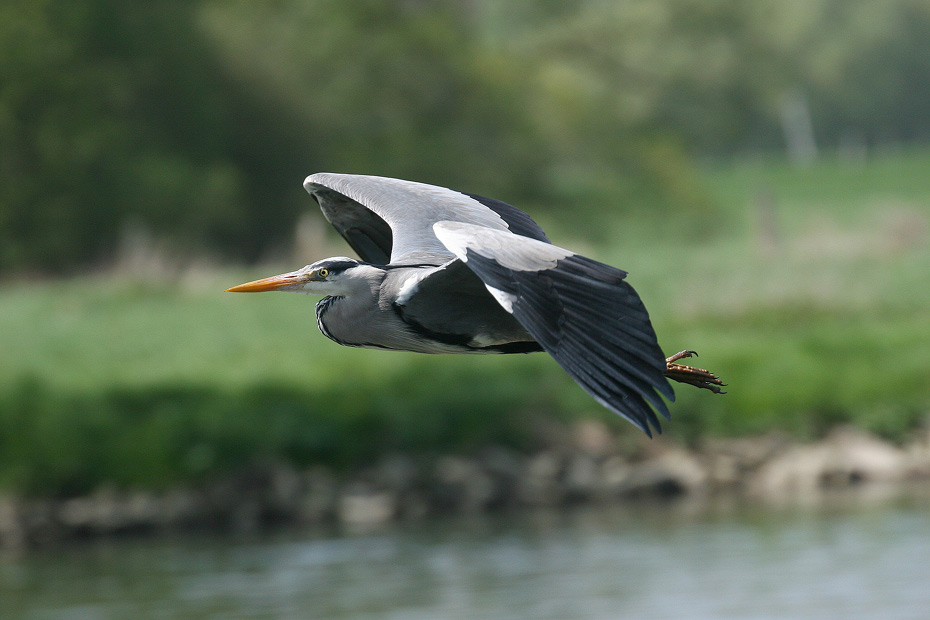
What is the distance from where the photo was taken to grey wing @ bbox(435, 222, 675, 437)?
5.14 metres

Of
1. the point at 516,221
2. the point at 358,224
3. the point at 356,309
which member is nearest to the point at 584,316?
the point at 356,309

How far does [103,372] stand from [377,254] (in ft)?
39.2

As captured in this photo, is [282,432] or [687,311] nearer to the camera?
[282,432]

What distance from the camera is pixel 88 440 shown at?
56.4 feet

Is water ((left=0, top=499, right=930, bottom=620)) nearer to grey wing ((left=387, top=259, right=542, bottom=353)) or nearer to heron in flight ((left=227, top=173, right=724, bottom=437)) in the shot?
heron in flight ((left=227, top=173, right=724, bottom=437))

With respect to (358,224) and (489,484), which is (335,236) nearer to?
(489,484)

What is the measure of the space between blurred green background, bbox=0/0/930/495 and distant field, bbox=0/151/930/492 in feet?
0.15

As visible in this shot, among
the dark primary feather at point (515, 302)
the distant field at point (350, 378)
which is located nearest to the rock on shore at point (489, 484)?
the distant field at point (350, 378)

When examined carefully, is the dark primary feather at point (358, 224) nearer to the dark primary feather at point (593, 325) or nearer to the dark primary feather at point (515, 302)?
the dark primary feather at point (515, 302)

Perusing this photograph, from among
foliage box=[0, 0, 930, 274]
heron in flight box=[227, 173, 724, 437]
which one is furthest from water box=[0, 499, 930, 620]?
foliage box=[0, 0, 930, 274]

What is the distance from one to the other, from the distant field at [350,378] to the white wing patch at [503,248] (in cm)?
1191

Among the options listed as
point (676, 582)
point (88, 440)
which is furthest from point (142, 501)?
point (676, 582)

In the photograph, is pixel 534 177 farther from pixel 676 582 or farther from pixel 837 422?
pixel 676 582

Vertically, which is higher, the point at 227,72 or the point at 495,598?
the point at 227,72
